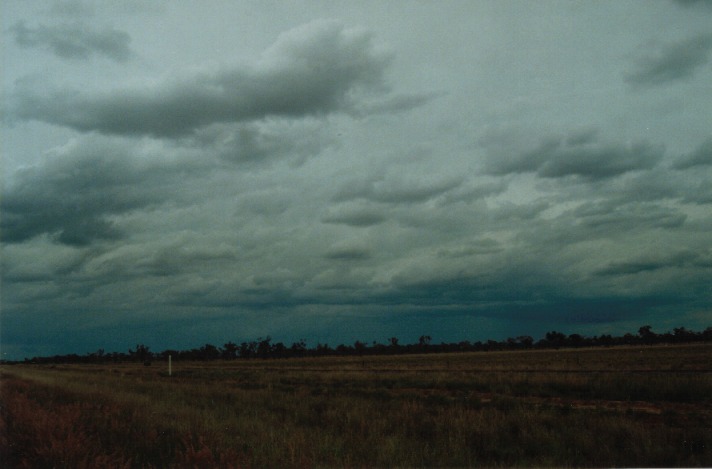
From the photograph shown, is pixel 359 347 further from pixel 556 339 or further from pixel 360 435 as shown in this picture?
pixel 360 435

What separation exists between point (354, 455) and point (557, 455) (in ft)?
13.4

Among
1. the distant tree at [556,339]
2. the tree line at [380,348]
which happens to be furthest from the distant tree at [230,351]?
the distant tree at [556,339]

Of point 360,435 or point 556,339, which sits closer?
point 360,435

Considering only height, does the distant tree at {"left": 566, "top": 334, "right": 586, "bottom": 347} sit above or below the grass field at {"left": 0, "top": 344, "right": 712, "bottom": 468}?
below

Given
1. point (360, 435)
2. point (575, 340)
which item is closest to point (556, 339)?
point (575, 340)

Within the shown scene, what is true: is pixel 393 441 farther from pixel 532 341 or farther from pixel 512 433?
pixel 532 341

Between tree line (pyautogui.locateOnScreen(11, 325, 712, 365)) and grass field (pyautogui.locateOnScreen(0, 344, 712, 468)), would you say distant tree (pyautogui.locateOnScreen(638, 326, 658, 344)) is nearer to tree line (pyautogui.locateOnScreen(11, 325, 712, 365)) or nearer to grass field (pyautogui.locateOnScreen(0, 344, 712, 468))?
tree line (pyautogui.locateOnScreen(11, 325, 712, 365))

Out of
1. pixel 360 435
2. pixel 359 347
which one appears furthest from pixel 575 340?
pixel 360 435

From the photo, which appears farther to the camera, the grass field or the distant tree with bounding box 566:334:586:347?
the distant tree with bounding box 566:334:586:347

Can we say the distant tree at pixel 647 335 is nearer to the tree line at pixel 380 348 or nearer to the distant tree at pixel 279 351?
the tree line at pixel 380 348

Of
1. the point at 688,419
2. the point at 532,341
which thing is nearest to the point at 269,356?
the point at 532,341

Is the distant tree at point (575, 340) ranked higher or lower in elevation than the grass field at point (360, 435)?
lower

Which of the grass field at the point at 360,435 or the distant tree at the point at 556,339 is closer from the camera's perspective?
the grass field at the point at 360,435

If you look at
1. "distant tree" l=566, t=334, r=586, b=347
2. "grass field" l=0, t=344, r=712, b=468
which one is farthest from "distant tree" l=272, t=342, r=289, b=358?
"grass field" l=0, t=344, r=712, b=468
